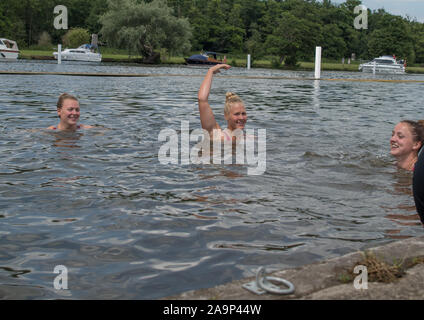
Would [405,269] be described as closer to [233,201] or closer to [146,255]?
[146,255]

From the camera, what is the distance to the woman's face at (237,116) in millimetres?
7512

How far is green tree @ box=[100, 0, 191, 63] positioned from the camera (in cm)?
5500

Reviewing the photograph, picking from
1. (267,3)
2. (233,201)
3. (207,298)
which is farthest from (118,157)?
(267,3)

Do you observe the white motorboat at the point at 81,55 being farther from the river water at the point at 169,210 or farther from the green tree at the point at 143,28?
the river water at the point at 169,210

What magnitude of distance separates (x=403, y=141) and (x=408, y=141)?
67mm

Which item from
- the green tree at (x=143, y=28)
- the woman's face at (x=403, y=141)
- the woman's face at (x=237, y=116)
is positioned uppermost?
the green tree at (x=143, y=28)

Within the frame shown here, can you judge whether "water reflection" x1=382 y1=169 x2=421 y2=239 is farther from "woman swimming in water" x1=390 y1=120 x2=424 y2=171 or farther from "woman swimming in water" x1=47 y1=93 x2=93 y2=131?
"woman swimming in water" x1=47 y1=93 x2=93 y2=131

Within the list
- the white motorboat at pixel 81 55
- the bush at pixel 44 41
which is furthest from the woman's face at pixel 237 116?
the bush at pixel 44 41

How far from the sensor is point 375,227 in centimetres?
435

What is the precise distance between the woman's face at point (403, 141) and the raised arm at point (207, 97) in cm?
256

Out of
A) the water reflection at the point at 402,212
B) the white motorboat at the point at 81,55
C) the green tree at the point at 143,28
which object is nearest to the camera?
the water reflection at the point at 402,212

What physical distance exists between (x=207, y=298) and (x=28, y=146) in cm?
609

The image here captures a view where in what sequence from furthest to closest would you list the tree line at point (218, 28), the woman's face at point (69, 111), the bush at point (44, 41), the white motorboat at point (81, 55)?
the bush at point (44, 41) < the white motorboat at point (81, 55) < the tree line at point (218, 28) < the woman's face at point (69, 111)

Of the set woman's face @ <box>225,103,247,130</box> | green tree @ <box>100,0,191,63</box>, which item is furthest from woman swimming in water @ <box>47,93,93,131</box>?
green tree @ <box>100,0,191,63</box>
